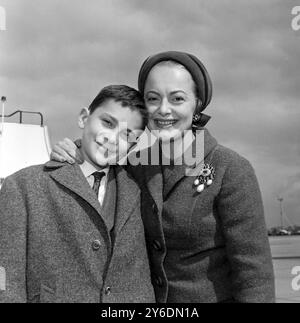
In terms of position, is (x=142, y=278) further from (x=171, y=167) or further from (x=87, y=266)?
(x=171, y=167)

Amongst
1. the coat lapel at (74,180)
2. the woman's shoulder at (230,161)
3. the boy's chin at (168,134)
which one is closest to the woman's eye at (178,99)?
the boy's chin at (168,134)

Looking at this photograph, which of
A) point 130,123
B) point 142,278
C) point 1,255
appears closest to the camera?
point 1,255

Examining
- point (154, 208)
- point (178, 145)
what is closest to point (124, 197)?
point (154, 208)

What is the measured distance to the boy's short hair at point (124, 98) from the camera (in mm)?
2344

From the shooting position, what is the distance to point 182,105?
7.55 feet

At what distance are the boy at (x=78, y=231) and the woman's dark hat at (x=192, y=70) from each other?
22 cm

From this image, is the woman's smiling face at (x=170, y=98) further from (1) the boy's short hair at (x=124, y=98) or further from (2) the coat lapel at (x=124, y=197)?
(2) the coat lapel at (x=124, y=197)

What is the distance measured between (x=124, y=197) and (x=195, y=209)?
11.8 inches

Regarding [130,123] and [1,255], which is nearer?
[1,255]

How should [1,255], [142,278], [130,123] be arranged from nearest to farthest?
[1,255] → [142,278] → [130,123]

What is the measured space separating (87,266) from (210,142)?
749mm

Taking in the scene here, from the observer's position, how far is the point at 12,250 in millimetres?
2031
